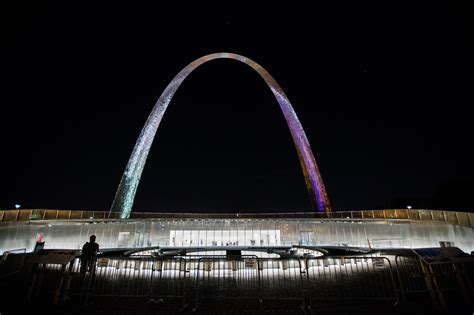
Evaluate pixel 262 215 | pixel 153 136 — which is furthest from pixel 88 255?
pixel 153 136

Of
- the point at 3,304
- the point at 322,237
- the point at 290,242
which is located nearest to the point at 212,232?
the point at 290,242

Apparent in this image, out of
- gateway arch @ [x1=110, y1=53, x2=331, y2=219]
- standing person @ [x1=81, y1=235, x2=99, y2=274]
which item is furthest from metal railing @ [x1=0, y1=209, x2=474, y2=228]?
standing person @ [x1=81, y1=235, x2=99, y2=274]

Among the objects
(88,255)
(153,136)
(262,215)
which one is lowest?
(88,255)

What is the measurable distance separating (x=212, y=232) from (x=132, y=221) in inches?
361

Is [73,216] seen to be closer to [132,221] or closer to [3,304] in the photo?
[132,221]

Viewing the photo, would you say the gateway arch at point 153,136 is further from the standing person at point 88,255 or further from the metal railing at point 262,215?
the standing person at point 88,255

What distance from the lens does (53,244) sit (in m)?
23.1

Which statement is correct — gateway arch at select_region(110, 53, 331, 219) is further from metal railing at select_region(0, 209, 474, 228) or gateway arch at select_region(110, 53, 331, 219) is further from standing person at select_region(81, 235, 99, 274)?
standing person at select_region(81, 235, 99, 274)

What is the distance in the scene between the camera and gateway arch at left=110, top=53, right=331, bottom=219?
129 ft

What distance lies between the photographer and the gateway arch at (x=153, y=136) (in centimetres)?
3925

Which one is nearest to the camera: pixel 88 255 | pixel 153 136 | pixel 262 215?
pixel 88 255

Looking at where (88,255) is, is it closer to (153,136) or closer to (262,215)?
(262,215)

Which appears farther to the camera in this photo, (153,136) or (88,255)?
(153,136)

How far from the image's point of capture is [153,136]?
4462cm
